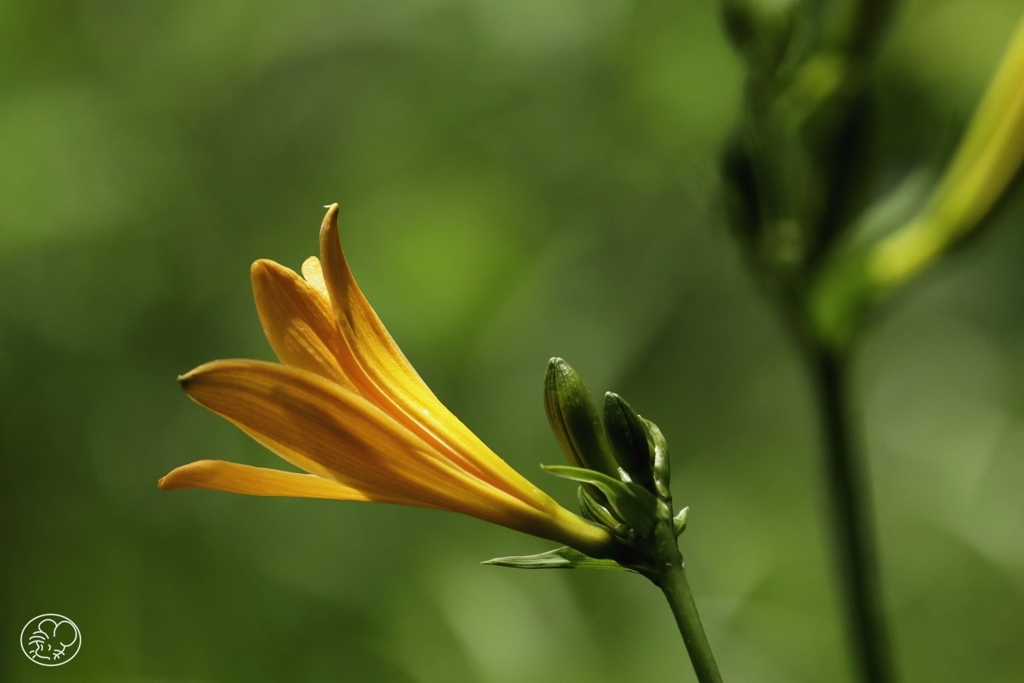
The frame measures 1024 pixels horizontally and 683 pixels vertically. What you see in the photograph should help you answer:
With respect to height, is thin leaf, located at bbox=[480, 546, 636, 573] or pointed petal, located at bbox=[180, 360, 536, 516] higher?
pointed petal, located at bbox=[180, 360, 536, 516]

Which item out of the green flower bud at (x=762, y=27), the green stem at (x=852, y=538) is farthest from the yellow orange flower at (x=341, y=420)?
the green flower bud at (x=762, y=27)

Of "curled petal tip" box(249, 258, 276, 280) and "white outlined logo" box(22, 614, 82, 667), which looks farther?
"white outlined logo" box(22, 614, 82, 667)

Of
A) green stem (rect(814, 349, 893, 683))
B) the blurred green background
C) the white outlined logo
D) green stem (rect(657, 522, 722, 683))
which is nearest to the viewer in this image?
green stem (rect(657, 522, 722, 683))

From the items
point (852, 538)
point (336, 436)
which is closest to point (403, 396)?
point (336, 436)

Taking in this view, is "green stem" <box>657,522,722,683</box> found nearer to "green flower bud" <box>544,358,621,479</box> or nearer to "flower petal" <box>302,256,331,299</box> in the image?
"green flower bud" <box>544,358,621,479</box>

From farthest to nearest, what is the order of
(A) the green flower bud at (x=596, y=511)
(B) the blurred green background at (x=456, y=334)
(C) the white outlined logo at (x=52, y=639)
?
1. (B) the blurred green background at (x=456, y=334)
2. (C) the white outlined logo at (x=52, y=639)
3. (A) the green flower bud at (x=596, y=511)

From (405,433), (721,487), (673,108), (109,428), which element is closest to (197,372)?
(405,433)

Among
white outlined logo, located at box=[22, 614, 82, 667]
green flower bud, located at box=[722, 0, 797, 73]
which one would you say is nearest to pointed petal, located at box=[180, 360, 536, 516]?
green flower bud, located at box=[722, 0, 797, 73]

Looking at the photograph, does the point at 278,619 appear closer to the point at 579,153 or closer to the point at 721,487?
the point at 721,487

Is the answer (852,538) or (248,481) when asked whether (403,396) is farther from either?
(852,538)

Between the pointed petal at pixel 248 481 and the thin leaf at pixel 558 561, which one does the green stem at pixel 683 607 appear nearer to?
the thin leaf at pixel 558 561
